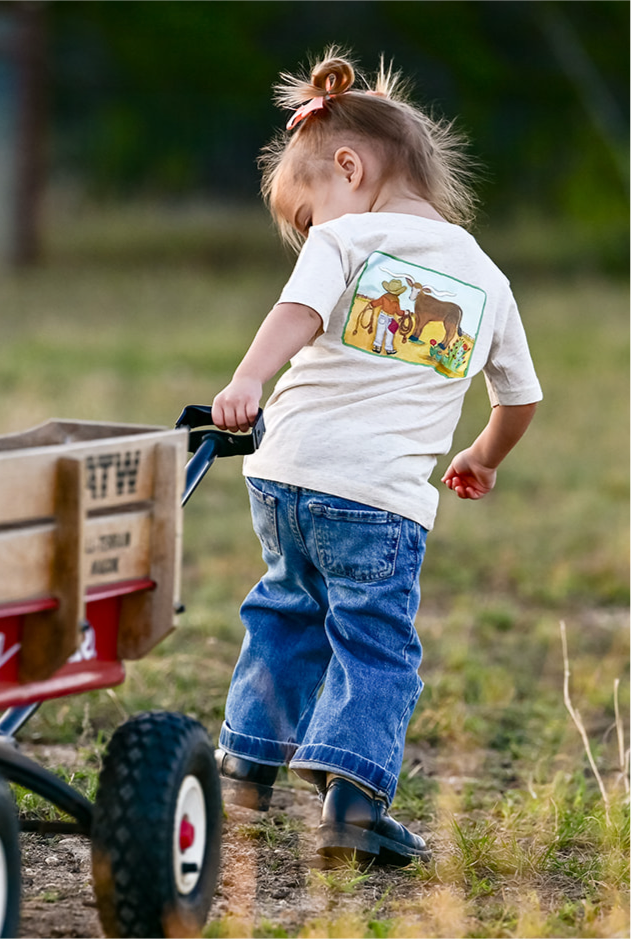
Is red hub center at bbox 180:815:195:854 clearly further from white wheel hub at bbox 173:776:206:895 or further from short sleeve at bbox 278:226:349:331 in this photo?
short sleeve at bbox 278:226:349:331

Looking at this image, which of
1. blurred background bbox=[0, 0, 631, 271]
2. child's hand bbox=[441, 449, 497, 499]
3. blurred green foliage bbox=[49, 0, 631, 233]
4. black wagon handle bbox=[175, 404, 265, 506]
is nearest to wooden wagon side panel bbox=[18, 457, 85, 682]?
black wagon handle bbox=[175, 404, 265, 506]

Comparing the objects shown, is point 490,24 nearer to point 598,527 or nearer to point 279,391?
point 598,527

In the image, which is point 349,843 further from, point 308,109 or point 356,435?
point 308,109

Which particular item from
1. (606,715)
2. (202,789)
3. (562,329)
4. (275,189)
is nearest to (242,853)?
(202,789)

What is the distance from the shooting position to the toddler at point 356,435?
2846 millimetres

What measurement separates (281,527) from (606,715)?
179cm

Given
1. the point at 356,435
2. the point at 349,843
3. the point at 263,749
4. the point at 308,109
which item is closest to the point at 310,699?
the point at 263,749

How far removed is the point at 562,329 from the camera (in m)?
13.7

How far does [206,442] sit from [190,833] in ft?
2.56

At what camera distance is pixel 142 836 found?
228 centimetres

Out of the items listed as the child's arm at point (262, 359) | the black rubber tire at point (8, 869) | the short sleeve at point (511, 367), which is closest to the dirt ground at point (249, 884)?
the black rubber tire at point (8, 869)

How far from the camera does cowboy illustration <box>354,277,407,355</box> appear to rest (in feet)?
9.42

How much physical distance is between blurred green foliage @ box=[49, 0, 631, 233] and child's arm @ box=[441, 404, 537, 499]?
1935cm

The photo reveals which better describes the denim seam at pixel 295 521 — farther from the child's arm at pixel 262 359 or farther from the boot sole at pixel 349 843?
the boot sole at pixel 349 843
